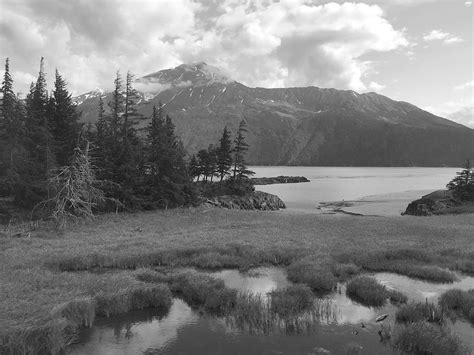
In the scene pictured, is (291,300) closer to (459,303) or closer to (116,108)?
(459,303)

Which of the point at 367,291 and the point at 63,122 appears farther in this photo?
the point at 63,122

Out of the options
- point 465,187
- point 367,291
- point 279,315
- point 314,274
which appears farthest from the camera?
point 465,187

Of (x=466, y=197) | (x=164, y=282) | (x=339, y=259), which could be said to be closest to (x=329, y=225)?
(x=339, y=259)

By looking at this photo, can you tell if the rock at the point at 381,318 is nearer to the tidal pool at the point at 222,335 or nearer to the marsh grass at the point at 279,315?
the tidal pool at the point at 222,335

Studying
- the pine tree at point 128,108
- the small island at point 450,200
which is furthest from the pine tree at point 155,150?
the small island at point 450,200

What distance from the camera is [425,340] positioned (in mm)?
11062

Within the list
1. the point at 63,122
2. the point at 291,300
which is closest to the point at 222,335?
the point at 291,300

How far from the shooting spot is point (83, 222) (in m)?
36.0

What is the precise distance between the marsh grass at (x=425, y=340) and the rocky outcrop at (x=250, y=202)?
56466mm

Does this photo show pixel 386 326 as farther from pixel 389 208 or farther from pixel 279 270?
pixel 389 208

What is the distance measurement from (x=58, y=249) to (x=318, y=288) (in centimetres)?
1645

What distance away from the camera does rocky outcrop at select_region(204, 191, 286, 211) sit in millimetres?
70562

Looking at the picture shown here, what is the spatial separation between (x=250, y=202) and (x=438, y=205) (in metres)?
33.4

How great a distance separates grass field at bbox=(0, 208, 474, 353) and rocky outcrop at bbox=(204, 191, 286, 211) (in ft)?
→ 99.2
